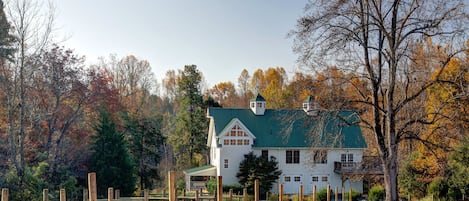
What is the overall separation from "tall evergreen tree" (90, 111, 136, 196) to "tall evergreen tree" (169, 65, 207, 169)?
29.0 ft

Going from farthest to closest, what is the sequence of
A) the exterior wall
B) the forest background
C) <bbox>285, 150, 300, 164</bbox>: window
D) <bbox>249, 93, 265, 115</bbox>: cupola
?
<bbox>249, 93, 265, 115</bbox>: cupola < <bbox>285, 150, 300, 164</bbox>: window < the exterior wall < the forest background

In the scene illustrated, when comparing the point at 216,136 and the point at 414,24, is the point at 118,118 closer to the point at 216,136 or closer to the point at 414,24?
the point at 216,136

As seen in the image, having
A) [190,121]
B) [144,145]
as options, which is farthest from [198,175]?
[190,121]

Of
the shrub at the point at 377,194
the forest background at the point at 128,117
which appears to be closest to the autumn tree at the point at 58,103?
the forest background at the point at 128,117

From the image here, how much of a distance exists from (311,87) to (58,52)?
1751cm

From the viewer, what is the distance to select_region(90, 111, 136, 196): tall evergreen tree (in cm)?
2573

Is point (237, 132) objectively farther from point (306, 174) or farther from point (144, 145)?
point (144, 145)

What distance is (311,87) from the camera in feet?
Answer: 39.5

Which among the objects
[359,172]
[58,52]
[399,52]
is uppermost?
[58,52]

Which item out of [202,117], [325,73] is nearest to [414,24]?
[325,73]

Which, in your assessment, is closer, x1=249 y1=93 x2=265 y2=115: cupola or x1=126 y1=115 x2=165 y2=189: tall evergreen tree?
x1=249 y1=93 x2=265 y2=115: cupola

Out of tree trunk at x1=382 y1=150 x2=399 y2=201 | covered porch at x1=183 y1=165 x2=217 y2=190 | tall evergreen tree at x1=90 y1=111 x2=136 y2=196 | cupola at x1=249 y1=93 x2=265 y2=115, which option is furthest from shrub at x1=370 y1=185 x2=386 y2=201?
tall evergreen tree at x1=90 y1=111 x2=136 y2=196

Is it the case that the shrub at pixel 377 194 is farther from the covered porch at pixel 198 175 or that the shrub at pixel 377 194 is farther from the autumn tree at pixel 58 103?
the autumn tree at pixel 58 103

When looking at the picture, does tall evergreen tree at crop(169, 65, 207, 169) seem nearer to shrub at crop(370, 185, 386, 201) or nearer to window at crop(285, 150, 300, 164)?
window at crop(285, 150, 300, 164)
